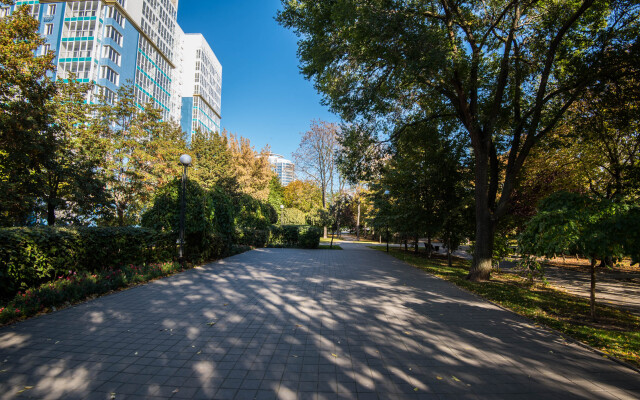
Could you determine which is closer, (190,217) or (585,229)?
(585,229)

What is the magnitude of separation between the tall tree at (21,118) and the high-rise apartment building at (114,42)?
413 inches

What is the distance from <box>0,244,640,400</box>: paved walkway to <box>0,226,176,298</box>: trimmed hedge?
111 centimetres

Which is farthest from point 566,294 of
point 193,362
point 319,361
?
point 193,362

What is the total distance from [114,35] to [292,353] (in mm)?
44205

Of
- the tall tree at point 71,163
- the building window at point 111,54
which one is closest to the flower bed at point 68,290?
the tall tree at point 71,163

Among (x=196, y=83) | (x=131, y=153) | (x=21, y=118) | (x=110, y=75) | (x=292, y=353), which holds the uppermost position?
(x=196, y=83)

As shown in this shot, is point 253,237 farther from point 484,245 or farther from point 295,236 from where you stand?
point 484,245

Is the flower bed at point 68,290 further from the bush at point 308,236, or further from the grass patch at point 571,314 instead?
the bush at point 308,236

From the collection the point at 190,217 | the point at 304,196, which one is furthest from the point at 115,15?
the point at 190,217

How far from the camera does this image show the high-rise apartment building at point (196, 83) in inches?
2346

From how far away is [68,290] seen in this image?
209 inches

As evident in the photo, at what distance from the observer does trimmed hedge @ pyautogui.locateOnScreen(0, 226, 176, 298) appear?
4.82 m

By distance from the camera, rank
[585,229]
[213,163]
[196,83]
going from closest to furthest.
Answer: [585,229] < [213,163] < [196,83]

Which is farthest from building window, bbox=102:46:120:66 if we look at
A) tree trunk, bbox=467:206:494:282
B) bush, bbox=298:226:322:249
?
tree trunk, bbox=467:206:494:282
